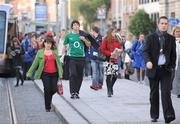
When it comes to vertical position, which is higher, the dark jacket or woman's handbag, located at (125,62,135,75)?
the dark jacket

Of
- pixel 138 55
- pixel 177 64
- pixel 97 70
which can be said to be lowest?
pixel 97 70

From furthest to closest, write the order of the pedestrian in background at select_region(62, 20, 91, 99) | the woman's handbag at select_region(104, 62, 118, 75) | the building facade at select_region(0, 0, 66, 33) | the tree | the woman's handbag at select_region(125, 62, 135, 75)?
1. the tree
2. the building facade at select_region(0, 0, 66, 33)
3. the woman's handbag at select_region(125, 62, 135, 75)
4. the woman's handbag at select_region(104, 62, 118, 75)
5. the pedestrian in background at select_region(62, 20, 91, 99)

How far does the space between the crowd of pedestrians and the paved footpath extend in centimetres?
38

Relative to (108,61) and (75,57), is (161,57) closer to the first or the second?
(75,57)

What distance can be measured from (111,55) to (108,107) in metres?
2.93

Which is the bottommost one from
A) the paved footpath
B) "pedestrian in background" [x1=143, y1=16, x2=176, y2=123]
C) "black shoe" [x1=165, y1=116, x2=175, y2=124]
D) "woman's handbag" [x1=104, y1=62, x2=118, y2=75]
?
the paved footpath

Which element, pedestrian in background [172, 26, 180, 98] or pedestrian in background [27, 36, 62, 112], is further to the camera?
pedestrian in background [172, 26, 180, 98]

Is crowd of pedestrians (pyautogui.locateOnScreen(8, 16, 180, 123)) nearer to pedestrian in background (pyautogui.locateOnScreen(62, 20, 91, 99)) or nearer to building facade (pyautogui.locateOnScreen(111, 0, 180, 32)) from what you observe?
pedestrian in background (pyautogui.locateOnScreen(62, 20, 91, 99))

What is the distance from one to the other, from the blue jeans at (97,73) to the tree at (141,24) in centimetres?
5206

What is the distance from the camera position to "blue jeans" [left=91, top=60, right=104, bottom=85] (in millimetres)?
19938

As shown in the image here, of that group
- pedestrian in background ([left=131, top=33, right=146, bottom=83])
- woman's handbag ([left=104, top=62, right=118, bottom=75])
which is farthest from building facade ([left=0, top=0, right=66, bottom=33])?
woman's handbag ([left=104, top=62, right=118, bottom=75])

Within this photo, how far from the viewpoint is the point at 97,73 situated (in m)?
20.0

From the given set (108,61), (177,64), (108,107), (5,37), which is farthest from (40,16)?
(108,107)

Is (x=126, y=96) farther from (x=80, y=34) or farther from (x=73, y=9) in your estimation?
(x=73, y=9)
